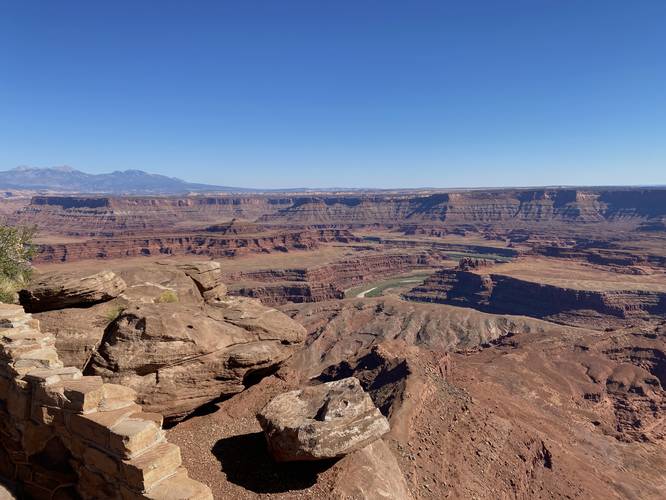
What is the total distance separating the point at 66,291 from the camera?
61.3 feet

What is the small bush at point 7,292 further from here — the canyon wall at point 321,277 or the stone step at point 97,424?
the canyon wall at point 321,277

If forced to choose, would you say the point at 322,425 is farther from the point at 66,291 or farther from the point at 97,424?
the point at 66,291

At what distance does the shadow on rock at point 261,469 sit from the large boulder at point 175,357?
2.51 meters

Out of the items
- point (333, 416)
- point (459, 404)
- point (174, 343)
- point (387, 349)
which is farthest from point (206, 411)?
point (387, 349)

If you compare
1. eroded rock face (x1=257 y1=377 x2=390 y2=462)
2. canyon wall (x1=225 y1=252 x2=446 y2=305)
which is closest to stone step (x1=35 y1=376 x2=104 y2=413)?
eroded rock face (x1=257 y1=377 x2=390 y2=462)

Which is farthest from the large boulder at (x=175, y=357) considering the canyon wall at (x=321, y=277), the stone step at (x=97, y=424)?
the canyon wall at (x=321, y=277)

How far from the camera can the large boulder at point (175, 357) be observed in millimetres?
16922

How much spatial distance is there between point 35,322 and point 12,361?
2.68 m

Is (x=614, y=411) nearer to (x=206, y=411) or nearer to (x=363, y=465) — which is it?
(x=363, y=465)

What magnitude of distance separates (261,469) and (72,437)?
7.47 m

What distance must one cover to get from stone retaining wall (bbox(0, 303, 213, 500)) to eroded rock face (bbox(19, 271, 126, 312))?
10.7 ft

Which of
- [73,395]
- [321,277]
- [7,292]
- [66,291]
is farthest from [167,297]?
[321,277]

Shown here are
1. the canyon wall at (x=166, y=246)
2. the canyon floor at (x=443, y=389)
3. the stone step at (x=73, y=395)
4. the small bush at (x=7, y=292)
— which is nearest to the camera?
the stone step at (x=73, y=395)

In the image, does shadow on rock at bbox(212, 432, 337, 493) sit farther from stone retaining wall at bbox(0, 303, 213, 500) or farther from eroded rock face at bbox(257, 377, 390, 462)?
stone retaining wall at bbox(0, 303, 213, 500)
